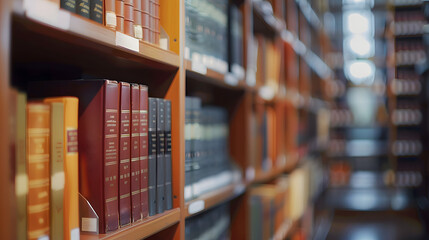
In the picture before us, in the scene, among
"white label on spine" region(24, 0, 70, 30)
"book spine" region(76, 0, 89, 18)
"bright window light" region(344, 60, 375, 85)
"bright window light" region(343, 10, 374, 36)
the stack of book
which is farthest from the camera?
"bright window light" region(343, 10, 374, 36)

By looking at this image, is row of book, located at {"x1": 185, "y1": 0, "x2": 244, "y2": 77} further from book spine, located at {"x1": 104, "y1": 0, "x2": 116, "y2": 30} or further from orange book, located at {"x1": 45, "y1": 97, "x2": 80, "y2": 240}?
orange book, located at {"x1": 45, "y1": 97, "x2": 80, "y2": 240}

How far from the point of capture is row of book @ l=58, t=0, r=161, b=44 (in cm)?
90

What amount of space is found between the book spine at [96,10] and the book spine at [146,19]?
0.56 feet

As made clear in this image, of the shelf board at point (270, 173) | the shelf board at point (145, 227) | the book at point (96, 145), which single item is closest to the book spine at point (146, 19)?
the book at point (96, 145)

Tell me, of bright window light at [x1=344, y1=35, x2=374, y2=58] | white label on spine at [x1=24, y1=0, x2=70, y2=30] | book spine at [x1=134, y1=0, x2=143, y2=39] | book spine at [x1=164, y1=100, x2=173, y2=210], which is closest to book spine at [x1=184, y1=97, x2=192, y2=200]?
book spine at [x1=164, y1=100, x2=173, y2=210]

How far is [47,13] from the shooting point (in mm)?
696

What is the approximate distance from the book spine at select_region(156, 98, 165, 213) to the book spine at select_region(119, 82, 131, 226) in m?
0.15

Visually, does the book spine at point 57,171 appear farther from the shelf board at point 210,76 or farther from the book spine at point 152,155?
the shelf board at point 210,76

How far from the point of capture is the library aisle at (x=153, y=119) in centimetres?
74

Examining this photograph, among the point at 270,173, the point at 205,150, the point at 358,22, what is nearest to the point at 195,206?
the point at 205,150

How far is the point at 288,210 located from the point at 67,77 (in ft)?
6.45

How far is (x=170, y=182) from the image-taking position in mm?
1222

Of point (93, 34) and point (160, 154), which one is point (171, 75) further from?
point (93, 34)

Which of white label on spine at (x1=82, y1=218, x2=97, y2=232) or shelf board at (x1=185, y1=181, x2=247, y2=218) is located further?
shelf board at (x1=185, y1=181, x2=247, y2=218)
